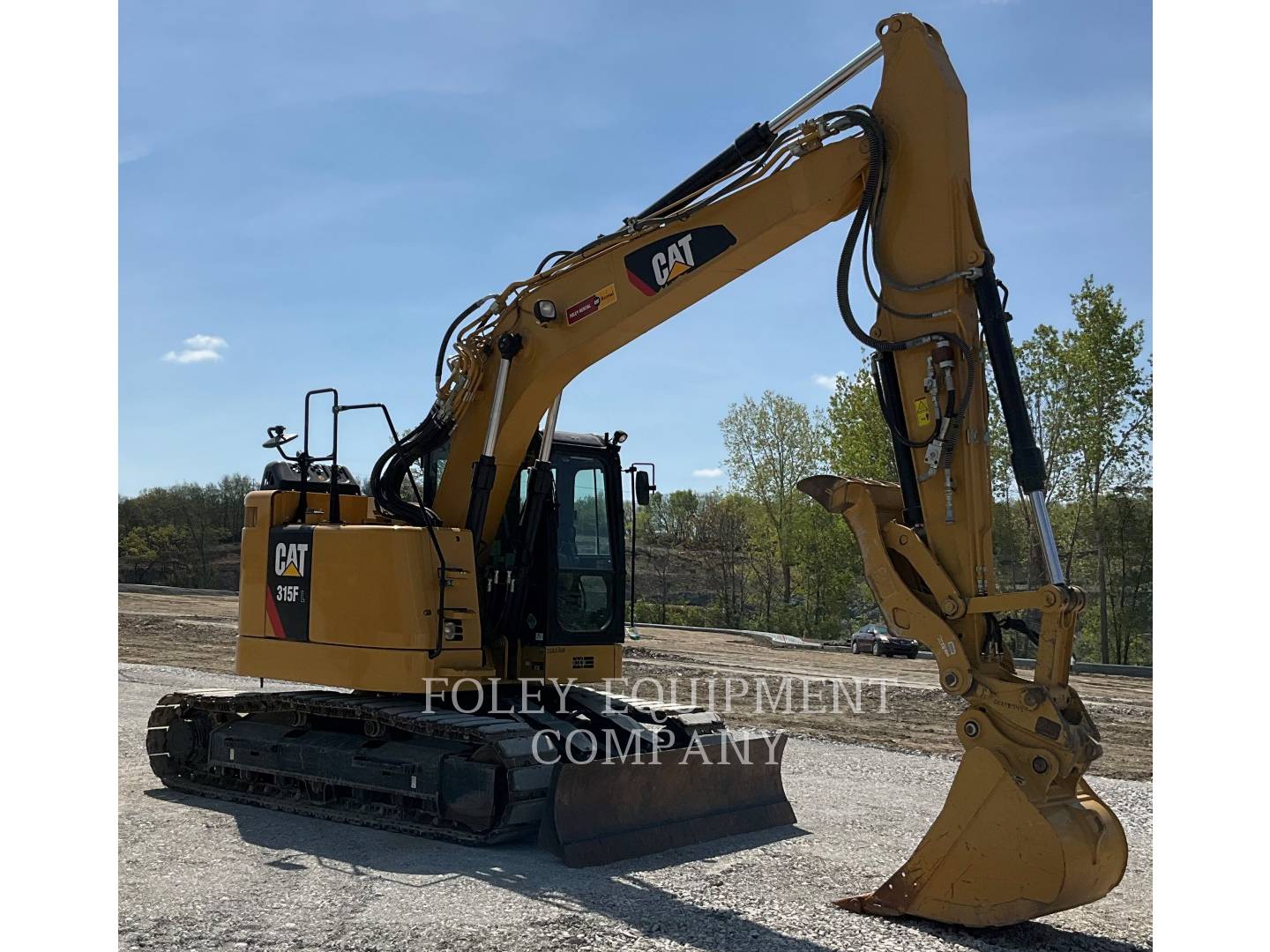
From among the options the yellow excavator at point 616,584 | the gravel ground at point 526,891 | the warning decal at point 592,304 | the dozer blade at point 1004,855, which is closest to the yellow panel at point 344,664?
the yellow excavator at point 616,584

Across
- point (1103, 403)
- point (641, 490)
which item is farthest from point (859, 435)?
point (641, 490)

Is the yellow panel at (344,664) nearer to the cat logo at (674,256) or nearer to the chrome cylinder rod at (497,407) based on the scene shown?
the chrome cylinder rod at (497,407)

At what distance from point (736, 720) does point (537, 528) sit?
22.7ft

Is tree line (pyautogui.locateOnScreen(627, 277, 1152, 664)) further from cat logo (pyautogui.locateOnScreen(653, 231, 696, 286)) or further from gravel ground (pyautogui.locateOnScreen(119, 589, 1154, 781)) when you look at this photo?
cat logo (pyautogui.locateOnScreen(653, 231, 696, 286))

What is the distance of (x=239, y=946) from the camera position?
5.74m

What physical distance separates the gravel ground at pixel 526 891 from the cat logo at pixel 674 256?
3.81 m

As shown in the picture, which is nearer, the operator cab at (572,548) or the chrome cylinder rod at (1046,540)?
the chrome cylinder rod at (1046,540)

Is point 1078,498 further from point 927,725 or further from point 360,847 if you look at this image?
point 360,847

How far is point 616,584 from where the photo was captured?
933 centimetres

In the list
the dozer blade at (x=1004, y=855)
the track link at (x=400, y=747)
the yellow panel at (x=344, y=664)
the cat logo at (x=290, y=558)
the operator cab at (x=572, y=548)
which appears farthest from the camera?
the cat logo at (x=290, y=558)

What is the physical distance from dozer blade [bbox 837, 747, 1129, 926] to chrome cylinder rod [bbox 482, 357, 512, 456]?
4.15 metres

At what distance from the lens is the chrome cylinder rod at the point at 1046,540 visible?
6199mm

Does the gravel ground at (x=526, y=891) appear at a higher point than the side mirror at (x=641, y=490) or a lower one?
lower

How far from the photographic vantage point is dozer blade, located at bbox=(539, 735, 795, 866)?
7598mm
